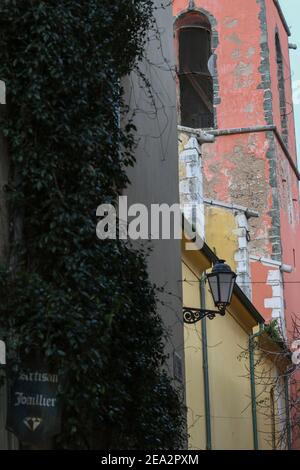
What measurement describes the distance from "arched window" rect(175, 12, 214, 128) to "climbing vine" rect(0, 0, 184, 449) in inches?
768

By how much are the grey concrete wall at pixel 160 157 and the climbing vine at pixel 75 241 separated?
164 centimetres

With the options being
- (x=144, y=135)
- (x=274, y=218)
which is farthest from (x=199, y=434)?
→ (x=274, y=218)

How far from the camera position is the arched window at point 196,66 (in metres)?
29.2

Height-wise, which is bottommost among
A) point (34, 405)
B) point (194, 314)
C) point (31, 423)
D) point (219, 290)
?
point (31, 423)

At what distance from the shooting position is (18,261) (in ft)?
27.7

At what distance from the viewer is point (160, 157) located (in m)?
12.6

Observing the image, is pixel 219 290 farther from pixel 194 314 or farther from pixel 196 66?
pixel 196 66

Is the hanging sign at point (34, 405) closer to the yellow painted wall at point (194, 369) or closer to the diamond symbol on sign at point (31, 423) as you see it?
the diamond symbol on sign at point (31, 423)

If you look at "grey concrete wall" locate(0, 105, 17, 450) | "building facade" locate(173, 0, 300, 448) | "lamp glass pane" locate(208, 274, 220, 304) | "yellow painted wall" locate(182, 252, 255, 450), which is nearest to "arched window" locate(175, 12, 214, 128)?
"building facade" locate(173, 0, 300, 448)

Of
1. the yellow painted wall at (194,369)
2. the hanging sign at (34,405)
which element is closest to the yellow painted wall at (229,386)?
the yellow painted wall at (194,369)

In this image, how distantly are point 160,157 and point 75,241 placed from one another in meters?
4.29

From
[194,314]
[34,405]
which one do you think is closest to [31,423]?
[34,405]

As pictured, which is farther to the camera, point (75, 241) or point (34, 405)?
point (75, 241)

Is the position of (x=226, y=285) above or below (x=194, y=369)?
above
